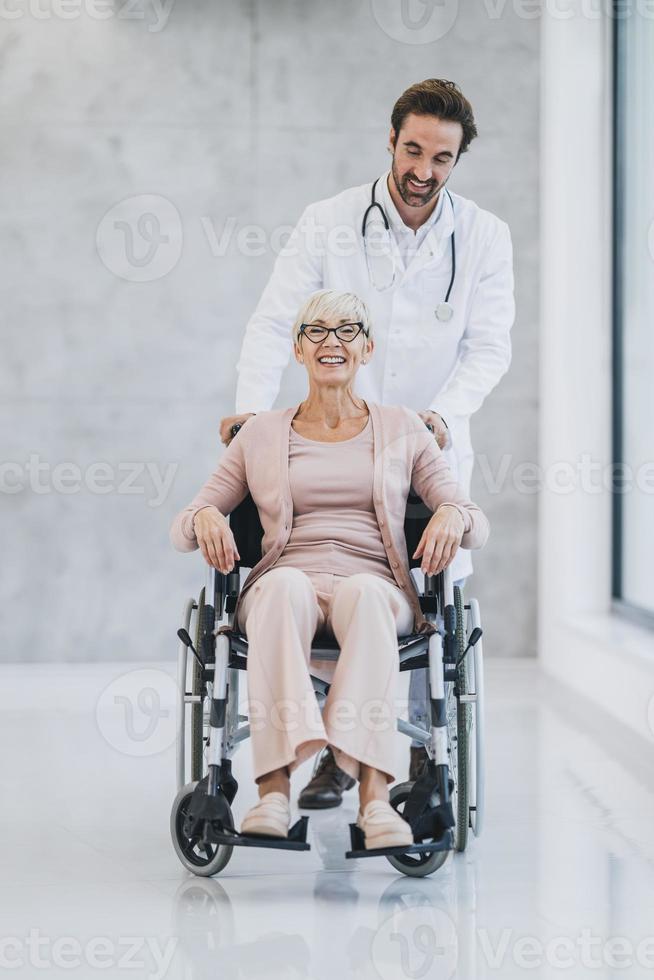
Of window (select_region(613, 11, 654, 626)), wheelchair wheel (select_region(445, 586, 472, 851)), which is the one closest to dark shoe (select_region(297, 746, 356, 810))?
wheelchair wheel (select_region(445, 586, 472, 851))

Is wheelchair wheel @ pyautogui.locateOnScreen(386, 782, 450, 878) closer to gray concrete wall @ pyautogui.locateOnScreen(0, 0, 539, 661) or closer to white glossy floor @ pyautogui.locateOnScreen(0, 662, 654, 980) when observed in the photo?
white glossy floor @ pyautogui.locateOnScreen(0, 662, 654, 980)

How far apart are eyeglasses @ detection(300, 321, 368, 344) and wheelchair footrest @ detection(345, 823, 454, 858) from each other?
87 centimetres

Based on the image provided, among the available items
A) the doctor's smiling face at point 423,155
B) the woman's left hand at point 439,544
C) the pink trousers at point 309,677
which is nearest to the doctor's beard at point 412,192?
the doctor's smiling face at point 423,155

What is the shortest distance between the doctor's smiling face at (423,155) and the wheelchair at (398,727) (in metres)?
0.69

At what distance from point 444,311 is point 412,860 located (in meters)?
1.16

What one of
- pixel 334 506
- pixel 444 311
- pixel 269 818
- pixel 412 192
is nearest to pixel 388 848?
pixel 269 818

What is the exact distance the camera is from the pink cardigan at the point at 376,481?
7.39 feet

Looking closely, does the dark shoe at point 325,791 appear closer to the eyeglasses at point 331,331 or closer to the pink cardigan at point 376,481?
the pink cardigan at point 376,481

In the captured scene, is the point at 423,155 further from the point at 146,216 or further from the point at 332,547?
the point at 146,216

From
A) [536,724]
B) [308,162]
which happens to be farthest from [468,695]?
[308,162]

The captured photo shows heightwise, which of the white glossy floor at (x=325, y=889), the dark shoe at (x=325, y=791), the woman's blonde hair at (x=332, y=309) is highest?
the woman's blonde hair at (x=332, y=309)

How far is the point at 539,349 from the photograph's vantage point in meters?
4.49

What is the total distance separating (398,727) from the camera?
7.30 feet

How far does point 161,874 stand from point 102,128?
2992mm
